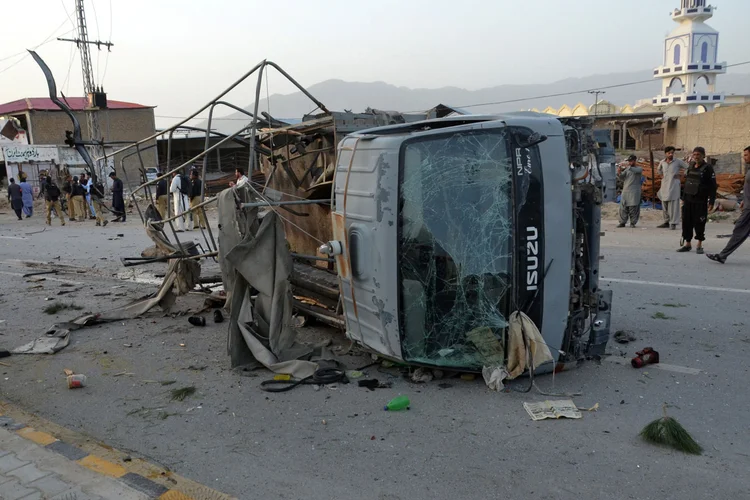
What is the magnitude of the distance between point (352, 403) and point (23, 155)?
3536 cm

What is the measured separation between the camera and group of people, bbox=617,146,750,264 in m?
8.19

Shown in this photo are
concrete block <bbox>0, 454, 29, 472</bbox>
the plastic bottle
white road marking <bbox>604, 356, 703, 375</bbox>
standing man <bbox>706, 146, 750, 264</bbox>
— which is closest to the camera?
concrete block <bbox>0, 454, 29, 472</bbox>

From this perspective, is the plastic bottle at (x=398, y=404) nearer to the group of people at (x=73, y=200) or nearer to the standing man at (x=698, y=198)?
the standing man at (x=698, y=198)

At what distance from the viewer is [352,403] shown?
4.14m

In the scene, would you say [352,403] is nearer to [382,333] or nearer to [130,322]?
[382,333]

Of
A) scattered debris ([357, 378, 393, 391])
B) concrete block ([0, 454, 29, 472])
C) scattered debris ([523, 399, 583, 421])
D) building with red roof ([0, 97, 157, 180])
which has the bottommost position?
concrete block ([0, 454, 29, 472])

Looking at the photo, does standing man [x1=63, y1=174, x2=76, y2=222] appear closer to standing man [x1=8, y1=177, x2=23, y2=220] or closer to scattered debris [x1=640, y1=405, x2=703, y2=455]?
standing man [x1=8, y1=177, x2=23, y2=220]

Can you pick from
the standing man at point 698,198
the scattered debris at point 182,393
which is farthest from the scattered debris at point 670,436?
the standing man at point 698,198

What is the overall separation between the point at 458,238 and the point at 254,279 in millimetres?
1798

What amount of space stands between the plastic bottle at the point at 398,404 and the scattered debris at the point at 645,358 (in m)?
1.84

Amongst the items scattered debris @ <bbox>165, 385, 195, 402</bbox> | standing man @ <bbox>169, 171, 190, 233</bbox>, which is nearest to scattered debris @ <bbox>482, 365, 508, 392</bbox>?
scattered debris @ <bbox>165, 385, 195, 402</bbox>

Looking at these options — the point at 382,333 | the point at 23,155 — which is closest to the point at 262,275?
the point at 382,333

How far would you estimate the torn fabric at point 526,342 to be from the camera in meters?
3.92

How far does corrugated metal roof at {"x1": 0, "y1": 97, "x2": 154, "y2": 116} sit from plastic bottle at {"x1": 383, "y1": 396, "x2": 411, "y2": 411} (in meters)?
40.0
